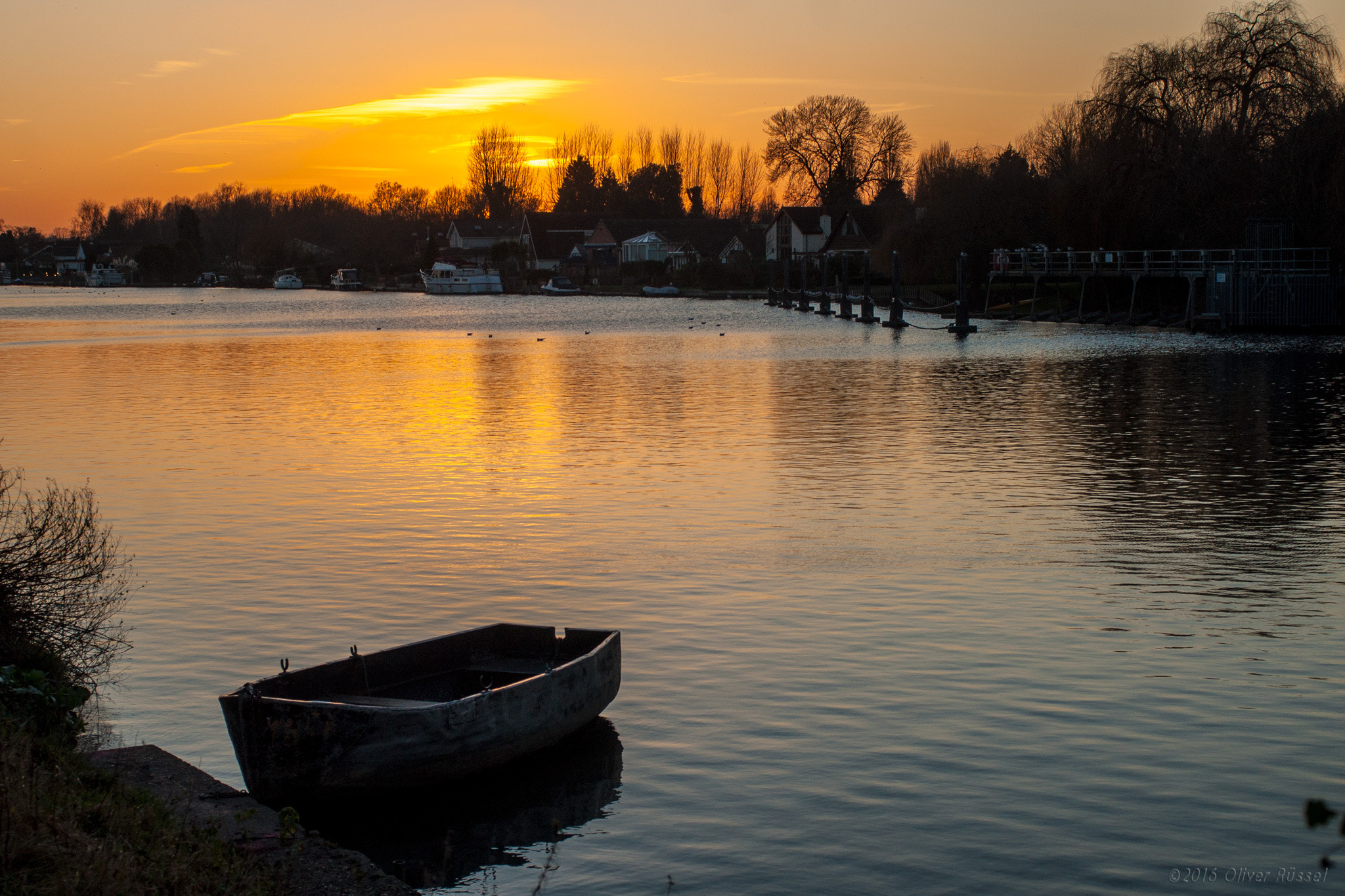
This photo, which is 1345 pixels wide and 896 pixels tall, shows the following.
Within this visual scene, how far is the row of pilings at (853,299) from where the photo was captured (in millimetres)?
61062

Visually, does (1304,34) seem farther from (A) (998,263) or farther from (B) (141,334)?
(B) (141,334)

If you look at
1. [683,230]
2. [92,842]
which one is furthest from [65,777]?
[683,230]

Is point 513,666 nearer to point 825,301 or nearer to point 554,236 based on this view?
point 825,301

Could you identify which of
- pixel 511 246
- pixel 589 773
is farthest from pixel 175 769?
pixel 511 246

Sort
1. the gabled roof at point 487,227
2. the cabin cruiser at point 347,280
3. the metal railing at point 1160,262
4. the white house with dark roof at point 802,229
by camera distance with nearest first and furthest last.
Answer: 1. the metal railing at point 1160,262
2. the white house with dark roof at point 802,229
3. the cabin cruiser at point 347,280
4. the gabled roof at point 487,227

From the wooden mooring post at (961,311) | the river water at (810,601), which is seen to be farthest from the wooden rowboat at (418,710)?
the wooden mooring post at (961,311)

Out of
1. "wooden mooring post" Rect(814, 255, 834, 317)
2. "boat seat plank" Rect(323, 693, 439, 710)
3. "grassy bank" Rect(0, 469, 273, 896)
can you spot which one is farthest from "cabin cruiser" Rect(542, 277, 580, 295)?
A: "boat seat plank" Rect(323, 693, 439, 710)

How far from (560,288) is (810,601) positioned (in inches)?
5165

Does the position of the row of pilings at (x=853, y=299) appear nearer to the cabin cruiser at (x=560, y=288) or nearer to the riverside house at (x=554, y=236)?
the cabin cruiser at (x=560, y=288)

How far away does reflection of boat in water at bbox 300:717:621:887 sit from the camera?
845 cm

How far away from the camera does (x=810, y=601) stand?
46.9 feet

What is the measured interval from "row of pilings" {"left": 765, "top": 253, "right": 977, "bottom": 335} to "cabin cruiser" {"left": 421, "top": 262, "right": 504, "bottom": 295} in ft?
133

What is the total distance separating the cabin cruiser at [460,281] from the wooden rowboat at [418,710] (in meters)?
144

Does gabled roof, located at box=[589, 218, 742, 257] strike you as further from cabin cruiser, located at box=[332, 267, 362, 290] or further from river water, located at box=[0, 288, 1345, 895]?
river water, located at box=[0, 288, 1345, 895]
